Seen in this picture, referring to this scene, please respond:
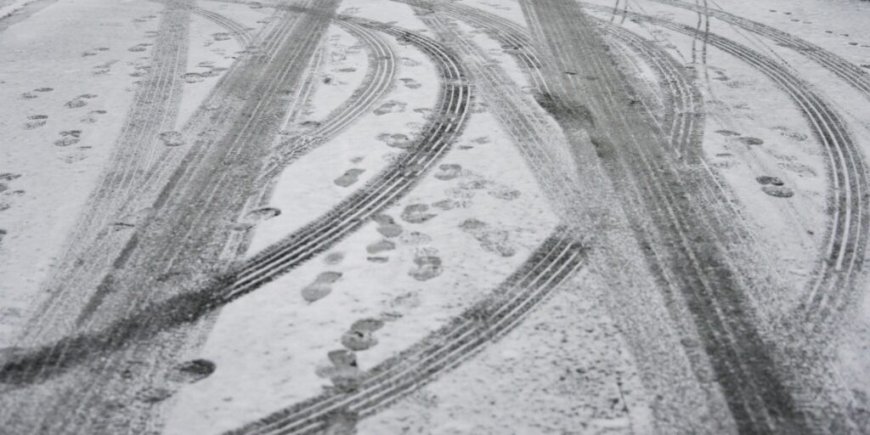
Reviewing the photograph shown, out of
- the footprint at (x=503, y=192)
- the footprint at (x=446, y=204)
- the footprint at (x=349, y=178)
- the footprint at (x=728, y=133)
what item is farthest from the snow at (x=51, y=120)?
the footprint at (x=728, y=133)

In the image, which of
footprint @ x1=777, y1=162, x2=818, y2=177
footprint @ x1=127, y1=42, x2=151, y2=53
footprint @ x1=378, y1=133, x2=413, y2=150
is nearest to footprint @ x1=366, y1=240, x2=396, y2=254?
footprint @ x1=378, y1=133, x2=413, y2=150

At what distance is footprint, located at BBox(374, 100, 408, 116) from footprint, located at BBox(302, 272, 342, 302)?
6.24 ft

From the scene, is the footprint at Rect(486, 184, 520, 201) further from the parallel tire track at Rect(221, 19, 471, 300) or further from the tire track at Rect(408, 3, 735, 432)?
the parallel tire track at Rect(221, 19, 471, 300)

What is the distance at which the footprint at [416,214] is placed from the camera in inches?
131

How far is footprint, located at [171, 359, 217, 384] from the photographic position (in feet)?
7.72

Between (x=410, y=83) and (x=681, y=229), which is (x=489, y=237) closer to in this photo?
(x=681, y=229)

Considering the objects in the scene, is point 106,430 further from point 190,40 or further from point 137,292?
Result: point 190,40

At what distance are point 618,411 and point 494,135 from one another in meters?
2.35

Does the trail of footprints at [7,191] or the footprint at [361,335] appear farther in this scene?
the trail of footprints at [7,191]

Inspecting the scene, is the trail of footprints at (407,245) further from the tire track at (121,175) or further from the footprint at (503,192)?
the tire track at (121,175)

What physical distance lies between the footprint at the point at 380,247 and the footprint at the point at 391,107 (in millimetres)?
1646

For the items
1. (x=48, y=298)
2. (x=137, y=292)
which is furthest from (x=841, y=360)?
(x=48, y=298)

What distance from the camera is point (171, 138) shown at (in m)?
4.25

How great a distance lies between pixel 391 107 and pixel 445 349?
2.53 metres
